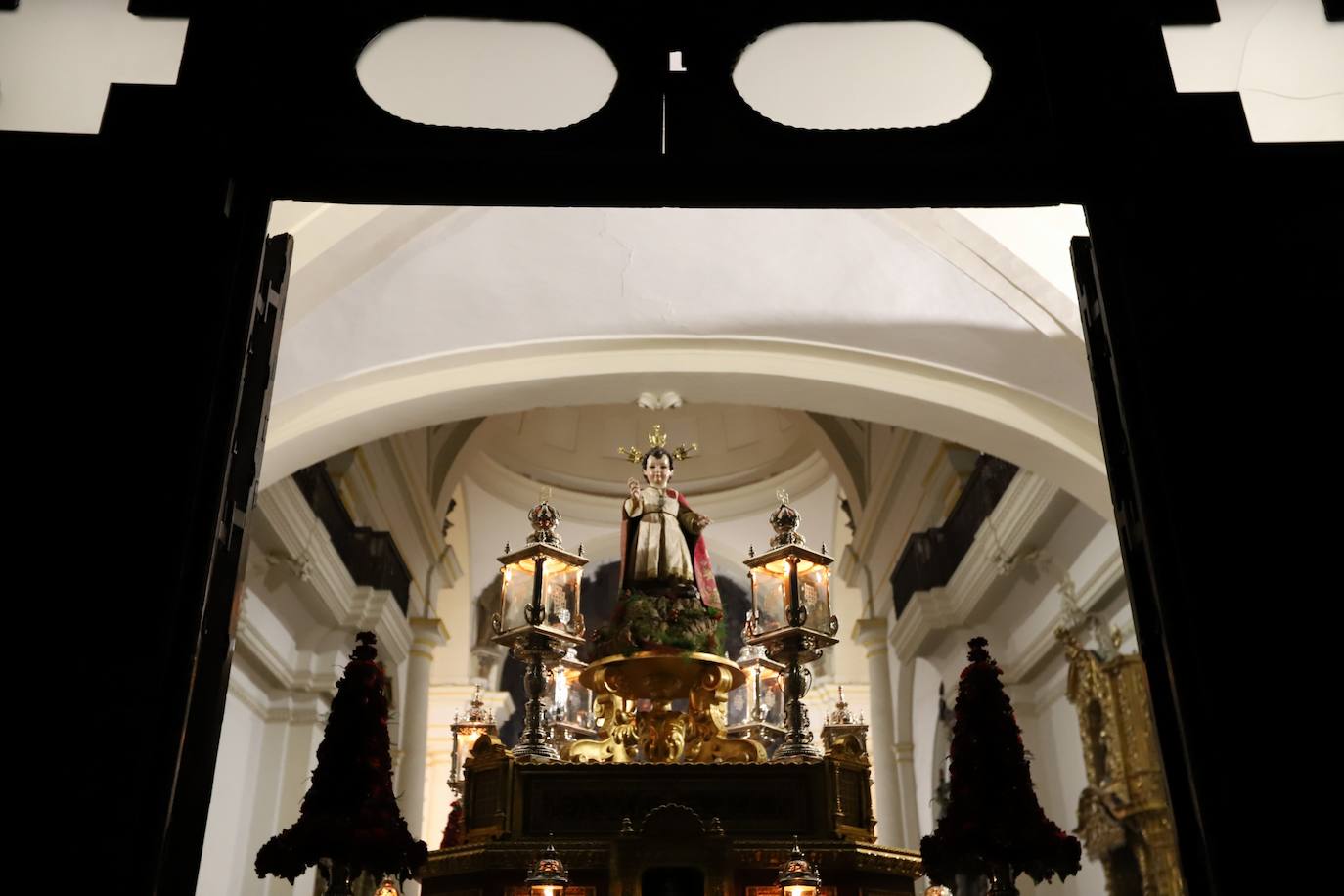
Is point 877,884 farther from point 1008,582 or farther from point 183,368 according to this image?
point 183,368

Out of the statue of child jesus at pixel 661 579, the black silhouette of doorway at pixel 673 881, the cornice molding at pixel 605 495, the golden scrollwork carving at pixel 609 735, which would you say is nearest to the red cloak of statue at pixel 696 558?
the statue of child jesus at pixel 661 579

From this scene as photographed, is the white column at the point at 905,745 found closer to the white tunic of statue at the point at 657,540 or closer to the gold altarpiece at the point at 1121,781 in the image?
the gold altarpiece at the point at 1121,781

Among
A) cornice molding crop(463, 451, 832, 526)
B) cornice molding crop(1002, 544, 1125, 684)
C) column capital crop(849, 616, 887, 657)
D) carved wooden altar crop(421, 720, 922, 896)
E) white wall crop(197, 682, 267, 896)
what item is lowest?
carved wooden altar crop(421, 720, 922, 896)

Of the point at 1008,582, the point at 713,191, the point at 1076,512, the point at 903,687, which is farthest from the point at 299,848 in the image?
the point at 903,687

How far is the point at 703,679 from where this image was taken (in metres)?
7.62

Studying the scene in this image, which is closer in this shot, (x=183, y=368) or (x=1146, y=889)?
(x=183, y=368)

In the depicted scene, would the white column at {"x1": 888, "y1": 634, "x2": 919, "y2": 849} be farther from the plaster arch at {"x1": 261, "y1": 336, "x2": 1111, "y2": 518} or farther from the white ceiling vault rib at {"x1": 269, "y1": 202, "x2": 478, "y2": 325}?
the white ceiling vault rib at {"x1": 269, "y1": 202, "x2": 478, "y2": 325}

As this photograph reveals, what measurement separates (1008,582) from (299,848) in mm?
7750

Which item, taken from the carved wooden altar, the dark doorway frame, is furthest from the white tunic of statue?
the dark doorway frame

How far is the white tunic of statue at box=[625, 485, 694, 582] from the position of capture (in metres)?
8.11

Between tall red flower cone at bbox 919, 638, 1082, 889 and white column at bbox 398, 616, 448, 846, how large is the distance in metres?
8.79

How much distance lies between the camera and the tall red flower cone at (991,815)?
4.43m

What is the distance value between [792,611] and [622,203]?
5.96m

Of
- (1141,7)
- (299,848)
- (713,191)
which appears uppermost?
(1141,7)
